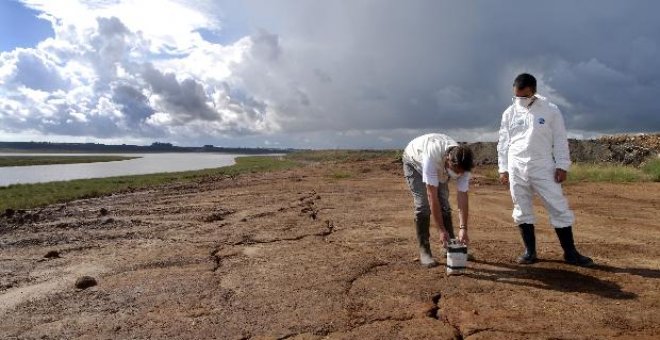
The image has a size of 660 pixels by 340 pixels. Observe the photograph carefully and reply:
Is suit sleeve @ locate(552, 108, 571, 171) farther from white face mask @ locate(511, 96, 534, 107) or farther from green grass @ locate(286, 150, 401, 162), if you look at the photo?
green grass @ locate(286, 150, 401, 162)

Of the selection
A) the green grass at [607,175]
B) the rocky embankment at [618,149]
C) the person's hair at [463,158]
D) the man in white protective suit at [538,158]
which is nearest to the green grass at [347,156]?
the rocky embankment at [618,149]

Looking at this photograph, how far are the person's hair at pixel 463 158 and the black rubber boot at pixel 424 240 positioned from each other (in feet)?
3.06

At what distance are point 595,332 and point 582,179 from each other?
1486 cm

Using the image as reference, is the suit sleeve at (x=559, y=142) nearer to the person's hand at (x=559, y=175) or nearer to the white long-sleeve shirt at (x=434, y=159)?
the person's hand at (x=559, y=175)

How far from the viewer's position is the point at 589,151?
24656mm

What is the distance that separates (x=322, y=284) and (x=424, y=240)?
3.89 feet

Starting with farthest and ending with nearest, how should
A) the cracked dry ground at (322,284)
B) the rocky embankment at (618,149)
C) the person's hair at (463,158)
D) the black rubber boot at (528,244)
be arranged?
the rocky embankment at (618,149) < the black rubber boot at (528,244) < the person's hair at (463,158) < the cracked dry ground at (322,284)

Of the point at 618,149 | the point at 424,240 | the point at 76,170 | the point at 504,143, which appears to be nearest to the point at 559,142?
the point at 504,143

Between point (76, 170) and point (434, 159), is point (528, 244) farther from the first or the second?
point (76, 170)

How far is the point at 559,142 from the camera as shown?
5285mm

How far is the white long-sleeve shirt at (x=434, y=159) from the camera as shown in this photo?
4910 millimetres

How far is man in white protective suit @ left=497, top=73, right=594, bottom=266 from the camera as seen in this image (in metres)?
5.27

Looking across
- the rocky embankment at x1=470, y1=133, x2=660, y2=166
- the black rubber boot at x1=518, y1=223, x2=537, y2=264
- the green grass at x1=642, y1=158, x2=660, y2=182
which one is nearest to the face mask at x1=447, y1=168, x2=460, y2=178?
the black rubber boot at x1=518, y1=223, x2=537, y2=264

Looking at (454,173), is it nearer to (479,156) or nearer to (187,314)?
(187,314)
